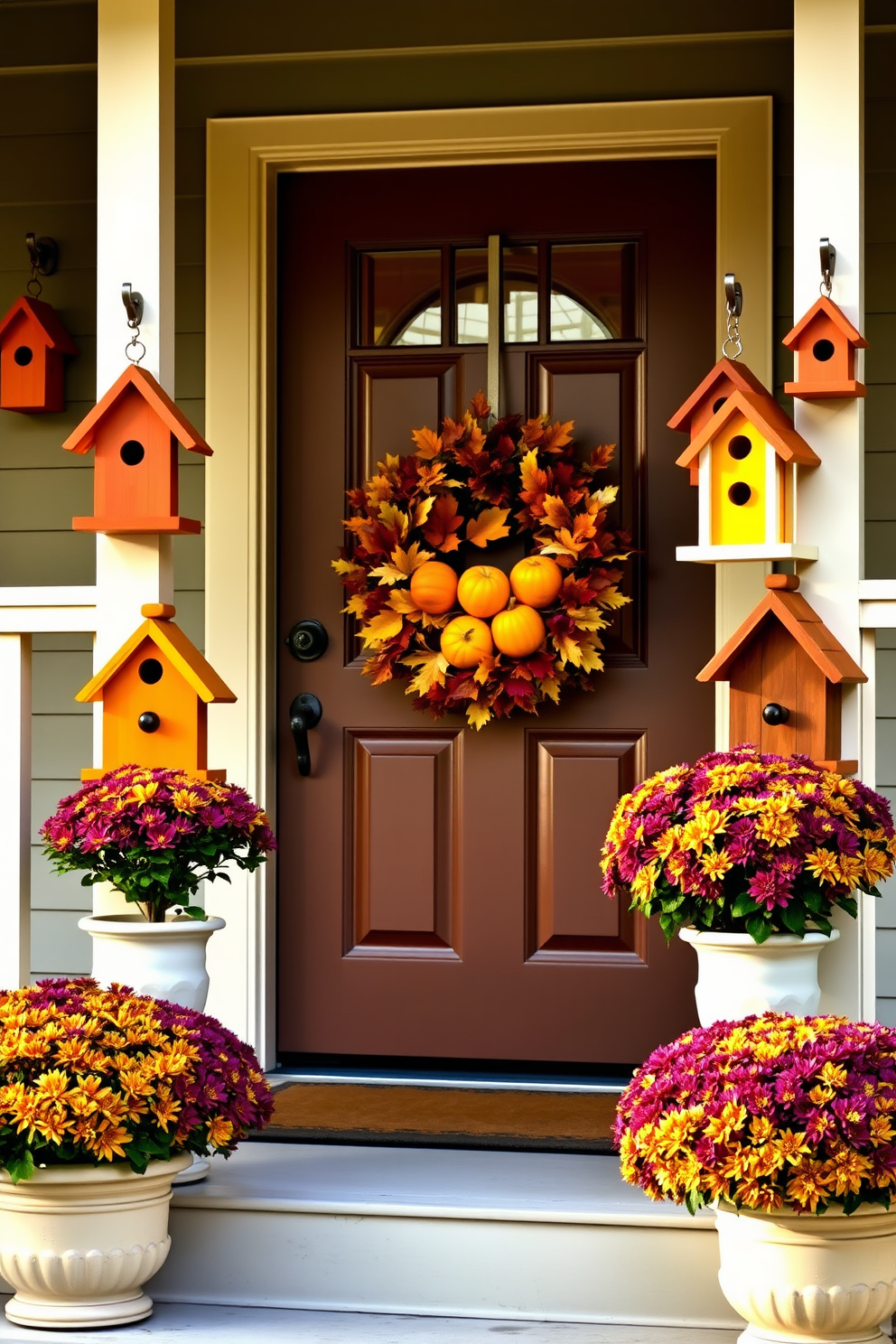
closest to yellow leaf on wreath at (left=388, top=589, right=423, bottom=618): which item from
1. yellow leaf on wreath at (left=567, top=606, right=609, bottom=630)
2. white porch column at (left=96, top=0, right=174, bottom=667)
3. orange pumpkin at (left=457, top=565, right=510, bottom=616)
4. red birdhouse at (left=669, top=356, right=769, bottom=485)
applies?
orange pumpkin at (left=457, top=565, right=510, bottom=616)

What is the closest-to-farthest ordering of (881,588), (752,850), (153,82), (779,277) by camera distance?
(752,850) < (881,588) < (153,82) < (779,277)

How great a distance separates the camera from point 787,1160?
2004 millimetres

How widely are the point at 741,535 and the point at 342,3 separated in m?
1.66

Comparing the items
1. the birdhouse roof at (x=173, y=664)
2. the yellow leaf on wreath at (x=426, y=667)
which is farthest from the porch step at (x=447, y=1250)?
the yellow leaf on wreath at (x=426, y=667)

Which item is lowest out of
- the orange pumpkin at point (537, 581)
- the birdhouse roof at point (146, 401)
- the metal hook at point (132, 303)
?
the orange pumpkin at point (537, 581)

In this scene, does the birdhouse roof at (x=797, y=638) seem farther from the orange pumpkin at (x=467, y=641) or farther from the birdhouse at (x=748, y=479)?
the orange pumpkin at (x=467, y=641)

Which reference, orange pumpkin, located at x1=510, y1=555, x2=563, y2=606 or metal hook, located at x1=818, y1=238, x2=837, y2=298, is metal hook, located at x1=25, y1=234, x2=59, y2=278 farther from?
metal hook, located at x1=818, y1=238, x2=837, y2=298

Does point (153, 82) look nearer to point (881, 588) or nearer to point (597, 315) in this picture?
point (597, 315)

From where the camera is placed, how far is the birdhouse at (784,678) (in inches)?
101

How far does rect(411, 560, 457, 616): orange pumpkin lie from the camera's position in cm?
337

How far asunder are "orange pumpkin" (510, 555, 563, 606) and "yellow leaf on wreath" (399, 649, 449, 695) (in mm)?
226

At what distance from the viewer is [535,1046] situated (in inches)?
136

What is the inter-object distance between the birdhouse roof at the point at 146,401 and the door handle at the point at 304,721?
2.80 ft

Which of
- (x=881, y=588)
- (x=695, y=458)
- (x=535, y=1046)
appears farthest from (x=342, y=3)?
(x=535, y=1046)
